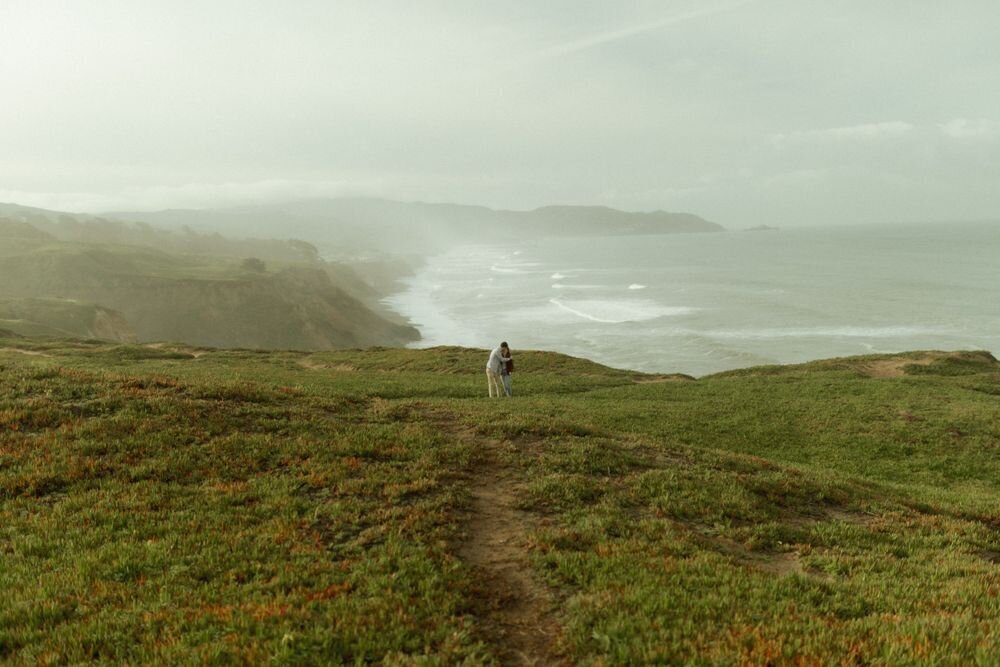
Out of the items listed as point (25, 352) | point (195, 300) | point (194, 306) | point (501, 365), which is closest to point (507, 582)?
point (501, 365)

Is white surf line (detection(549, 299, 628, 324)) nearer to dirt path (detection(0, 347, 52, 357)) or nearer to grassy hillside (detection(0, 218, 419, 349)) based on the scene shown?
grassy hillside (detection(0, 218, 419, 349))

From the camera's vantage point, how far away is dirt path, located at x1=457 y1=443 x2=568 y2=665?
7.15 metres

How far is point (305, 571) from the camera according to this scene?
28.9 ft

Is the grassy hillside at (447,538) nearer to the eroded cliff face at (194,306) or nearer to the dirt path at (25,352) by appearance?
the dirt path at (25,352)

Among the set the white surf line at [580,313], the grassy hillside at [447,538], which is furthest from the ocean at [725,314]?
the grassy hillside at [447,538]

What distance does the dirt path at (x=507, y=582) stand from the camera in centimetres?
715

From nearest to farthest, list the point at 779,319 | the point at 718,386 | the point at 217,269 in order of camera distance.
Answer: the point at 718,386 < the point at 779,319 < the point at 217,269

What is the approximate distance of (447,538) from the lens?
412 inches

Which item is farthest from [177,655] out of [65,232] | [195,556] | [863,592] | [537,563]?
[65,232]

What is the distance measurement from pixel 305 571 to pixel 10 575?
4422mm

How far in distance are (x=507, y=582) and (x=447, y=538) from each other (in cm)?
191

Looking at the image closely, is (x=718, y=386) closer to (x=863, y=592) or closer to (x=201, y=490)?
(x=863, y=592)

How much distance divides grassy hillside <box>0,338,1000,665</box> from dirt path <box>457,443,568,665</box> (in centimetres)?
5

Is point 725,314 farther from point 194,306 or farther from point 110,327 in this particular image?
point 110,327
